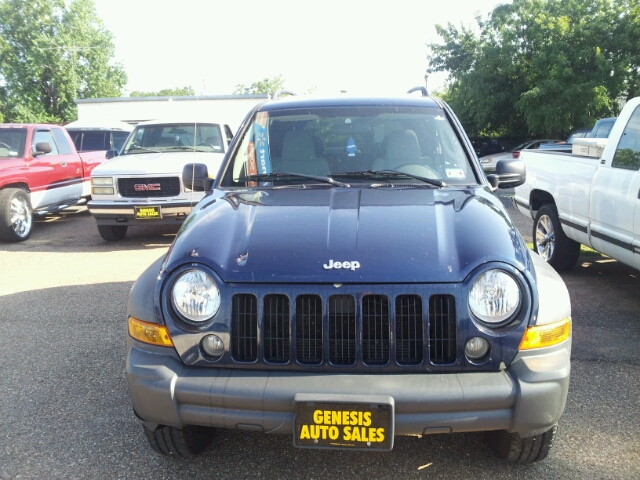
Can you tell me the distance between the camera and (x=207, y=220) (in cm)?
318

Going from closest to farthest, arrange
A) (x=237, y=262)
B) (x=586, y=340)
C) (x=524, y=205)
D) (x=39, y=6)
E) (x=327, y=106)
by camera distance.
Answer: (x=237, y=262) → (x=327, y=106) → (x=586, y=340) → (x=524, y=205) → (x=39, y=6)

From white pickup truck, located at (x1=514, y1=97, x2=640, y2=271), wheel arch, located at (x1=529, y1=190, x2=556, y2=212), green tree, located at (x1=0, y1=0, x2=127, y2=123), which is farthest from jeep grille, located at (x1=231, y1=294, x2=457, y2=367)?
green tree, located at (x1=0, y1=0, x2=127, y2=123)

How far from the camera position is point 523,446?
2.95 metres

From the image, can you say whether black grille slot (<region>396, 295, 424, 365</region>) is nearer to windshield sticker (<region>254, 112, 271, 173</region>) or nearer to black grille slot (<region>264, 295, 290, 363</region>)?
black grille slot (<region>264, 295, 290, 363</region>)

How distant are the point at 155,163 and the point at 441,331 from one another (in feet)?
24.1

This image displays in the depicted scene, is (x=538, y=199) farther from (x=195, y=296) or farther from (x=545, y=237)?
(x=195, y=296)

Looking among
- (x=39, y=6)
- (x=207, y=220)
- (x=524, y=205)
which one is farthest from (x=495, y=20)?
(x=39, y=6)

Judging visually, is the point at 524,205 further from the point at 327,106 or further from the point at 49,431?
the point at 49,431

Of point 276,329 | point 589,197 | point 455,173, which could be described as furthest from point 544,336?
point 589,197

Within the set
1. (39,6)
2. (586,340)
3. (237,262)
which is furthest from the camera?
(39,6)

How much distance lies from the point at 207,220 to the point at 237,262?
0.50 m

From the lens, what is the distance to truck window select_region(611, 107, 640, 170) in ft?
17.6

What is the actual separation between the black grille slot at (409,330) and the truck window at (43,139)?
30.6 feet

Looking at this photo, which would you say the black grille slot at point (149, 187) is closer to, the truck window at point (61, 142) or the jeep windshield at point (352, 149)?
the truck window at point (61, 142)
